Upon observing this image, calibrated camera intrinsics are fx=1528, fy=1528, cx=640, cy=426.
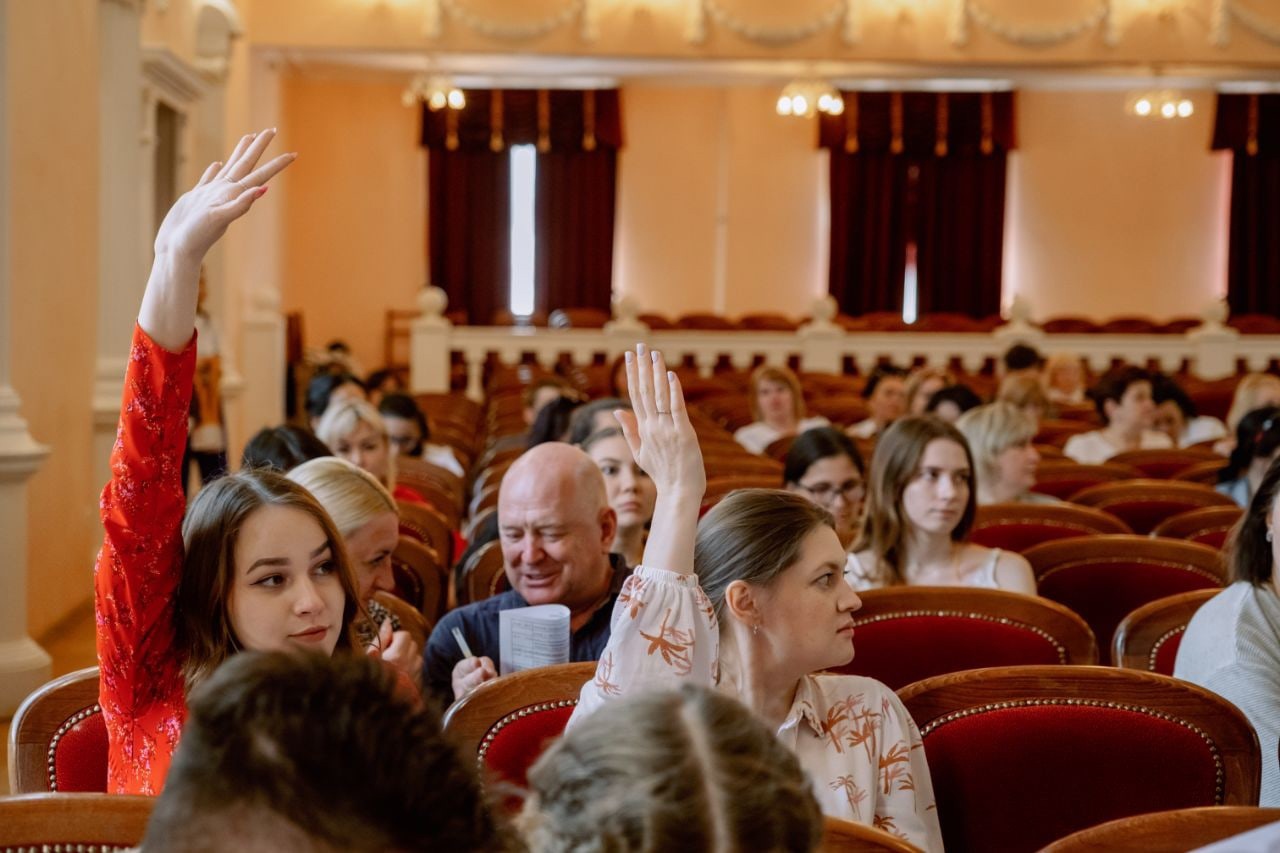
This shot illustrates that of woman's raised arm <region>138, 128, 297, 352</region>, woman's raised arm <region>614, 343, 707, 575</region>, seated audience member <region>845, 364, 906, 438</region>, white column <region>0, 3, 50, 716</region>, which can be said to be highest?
woman's raised arm <region>138, 128, 297, 352</region>

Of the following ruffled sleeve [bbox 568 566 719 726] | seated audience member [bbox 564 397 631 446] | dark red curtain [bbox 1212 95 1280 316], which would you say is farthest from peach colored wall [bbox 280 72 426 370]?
ruffled sleeve [bbox 568 566 719 726]

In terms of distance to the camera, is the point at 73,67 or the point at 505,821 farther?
the point at 73,67

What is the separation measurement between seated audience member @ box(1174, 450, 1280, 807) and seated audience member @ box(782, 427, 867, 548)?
1.42 metres

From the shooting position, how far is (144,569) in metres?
2.00

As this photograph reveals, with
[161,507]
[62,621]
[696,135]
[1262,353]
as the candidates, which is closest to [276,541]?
[161,507]

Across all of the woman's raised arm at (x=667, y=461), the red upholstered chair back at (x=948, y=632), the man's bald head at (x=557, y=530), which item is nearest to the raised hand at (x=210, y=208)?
the woman's raised arm at (x=667, y=461)

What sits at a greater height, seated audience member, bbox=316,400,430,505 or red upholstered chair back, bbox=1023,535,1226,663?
seated audience member, bbox=316,400,430,505

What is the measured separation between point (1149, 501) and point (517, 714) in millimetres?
3458

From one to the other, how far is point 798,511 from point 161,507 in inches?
37.9

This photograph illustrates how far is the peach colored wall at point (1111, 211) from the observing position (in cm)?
1817

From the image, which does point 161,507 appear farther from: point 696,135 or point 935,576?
point 696,135

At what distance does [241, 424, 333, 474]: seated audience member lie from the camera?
3.91 meters

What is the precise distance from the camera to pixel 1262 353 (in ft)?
44.3

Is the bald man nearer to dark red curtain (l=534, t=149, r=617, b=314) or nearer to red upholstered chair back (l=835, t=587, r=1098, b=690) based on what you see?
red upholstered chair back (l=835, t=587, r=1098, b=690)
